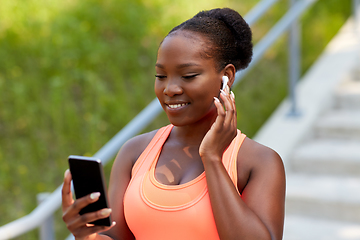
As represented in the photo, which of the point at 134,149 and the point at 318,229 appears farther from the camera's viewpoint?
the point at 318,229

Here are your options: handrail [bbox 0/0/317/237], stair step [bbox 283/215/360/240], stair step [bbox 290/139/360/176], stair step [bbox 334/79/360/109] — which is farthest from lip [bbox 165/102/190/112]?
stair step [bbox 334/79/360/109]

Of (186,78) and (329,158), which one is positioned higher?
(186,78)

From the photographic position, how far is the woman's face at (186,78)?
1.17 meters

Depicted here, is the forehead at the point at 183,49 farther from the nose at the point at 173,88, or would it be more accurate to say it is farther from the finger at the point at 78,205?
the finger at the point at 78,205

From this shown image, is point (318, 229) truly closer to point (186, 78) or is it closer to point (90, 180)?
point (186, 78)

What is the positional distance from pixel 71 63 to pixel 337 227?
2.44 m

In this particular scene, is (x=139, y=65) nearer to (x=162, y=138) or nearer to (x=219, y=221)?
(x=162, y=138)

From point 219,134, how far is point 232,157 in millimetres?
93

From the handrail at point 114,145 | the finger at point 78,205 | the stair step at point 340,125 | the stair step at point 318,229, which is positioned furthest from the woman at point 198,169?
the stair step at point 340,125

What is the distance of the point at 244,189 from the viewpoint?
117cm

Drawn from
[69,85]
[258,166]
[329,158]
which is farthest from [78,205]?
[69,85]

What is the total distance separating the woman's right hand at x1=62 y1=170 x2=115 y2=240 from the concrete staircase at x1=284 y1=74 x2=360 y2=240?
1.76 meters

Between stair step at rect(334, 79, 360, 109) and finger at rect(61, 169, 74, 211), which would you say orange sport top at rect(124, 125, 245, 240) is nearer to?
finger at rect(61, 169, 74, 211)

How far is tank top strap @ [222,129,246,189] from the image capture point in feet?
3.82
